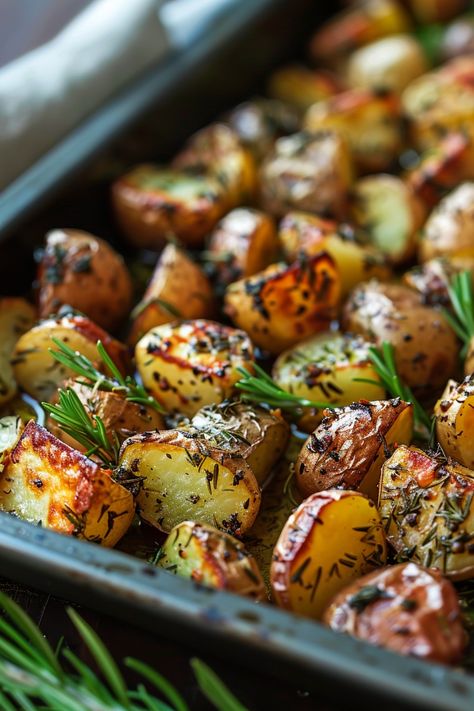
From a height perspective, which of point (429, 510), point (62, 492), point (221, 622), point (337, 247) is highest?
point (62, 492)

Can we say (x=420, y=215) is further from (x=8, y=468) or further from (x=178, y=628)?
(x=178, y=628)

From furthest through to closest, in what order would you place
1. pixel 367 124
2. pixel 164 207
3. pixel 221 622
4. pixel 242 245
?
1. pixel 367 124
2. pixel 164 207
3. pixel 242 245
4. pixel 221 622

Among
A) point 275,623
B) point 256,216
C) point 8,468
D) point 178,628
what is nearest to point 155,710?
point 178,628

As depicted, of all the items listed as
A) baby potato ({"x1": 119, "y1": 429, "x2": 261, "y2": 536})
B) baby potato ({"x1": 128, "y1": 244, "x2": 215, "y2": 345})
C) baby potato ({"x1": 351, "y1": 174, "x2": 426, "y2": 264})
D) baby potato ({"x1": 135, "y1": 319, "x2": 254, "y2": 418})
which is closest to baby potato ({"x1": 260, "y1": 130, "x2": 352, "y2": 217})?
baby potato ({"x1": 351, "y1": 174, "x2": 426, "y2": 264})

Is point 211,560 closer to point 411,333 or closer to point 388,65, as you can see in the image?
point 411,333

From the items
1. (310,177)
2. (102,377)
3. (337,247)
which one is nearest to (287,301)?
(337,247)

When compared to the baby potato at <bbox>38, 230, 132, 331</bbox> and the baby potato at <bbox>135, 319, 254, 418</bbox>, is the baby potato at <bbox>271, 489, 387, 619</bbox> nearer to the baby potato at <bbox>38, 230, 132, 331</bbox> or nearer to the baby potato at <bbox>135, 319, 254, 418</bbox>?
the baby potato at <bbox>135, 319, 254, 418</bbox>

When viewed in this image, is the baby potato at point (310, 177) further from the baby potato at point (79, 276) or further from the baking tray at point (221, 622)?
the baking tray at point (221, 622)
